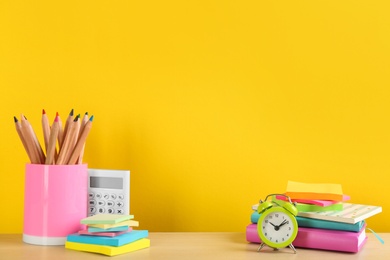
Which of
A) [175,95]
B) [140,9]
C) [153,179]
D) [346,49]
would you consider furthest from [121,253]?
[346,49]

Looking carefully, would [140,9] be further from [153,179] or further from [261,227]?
[261,227]

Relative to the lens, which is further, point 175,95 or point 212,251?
point 175,95

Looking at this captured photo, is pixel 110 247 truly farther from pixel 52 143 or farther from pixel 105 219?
pixel 52 143

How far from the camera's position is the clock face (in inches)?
45.4

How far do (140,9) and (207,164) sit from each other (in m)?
0.40

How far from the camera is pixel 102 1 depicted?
4.75 feet

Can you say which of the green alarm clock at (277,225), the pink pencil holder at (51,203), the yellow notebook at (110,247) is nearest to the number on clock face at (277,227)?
the green alarm clock at (277,225)

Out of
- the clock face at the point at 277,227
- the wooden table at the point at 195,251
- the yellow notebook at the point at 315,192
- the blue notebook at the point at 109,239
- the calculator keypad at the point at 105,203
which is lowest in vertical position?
the wooden table at the point at 195,251

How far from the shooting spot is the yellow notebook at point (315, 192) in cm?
123

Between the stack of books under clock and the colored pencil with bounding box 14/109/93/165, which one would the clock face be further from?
the colored pencil with bounding box 14/109/93/165

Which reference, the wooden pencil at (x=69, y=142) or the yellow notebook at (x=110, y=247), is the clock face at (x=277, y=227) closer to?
the yellow notebook at (x=110, y=247)

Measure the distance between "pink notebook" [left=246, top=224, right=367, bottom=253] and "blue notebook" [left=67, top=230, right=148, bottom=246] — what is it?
308mm

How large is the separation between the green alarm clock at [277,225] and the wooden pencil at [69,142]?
393mm

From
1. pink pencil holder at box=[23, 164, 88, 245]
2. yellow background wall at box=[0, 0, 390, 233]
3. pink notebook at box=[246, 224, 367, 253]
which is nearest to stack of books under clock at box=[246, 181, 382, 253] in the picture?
pink notebook at box=[246, 224, 367, 253]
